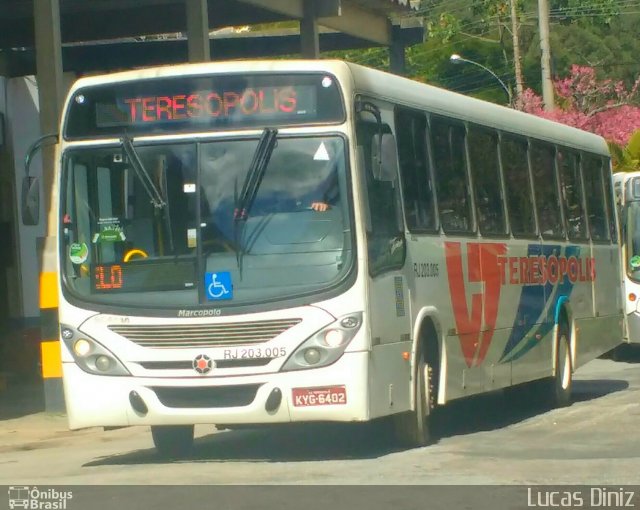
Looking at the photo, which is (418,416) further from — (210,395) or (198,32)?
Answer: (198,32)

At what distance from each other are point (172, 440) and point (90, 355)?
1.34 m

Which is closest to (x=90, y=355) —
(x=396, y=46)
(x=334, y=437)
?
(x=334, y=437)

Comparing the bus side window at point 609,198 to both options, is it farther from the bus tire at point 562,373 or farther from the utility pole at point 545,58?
the utility pole at point 545,58

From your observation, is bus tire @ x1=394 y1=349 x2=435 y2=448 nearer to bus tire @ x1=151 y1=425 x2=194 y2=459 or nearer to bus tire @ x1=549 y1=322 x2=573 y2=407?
bus tire @ x1=151 y1=425 x2=194 y2=459

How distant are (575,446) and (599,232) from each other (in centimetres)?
665

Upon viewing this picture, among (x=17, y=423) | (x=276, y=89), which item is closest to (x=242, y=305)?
(x=276, y=89)

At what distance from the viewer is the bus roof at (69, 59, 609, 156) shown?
1134cm

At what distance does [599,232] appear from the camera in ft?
60.4

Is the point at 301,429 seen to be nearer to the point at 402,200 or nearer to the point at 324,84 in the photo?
the point at 402,200

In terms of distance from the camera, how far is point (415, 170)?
12.5 m

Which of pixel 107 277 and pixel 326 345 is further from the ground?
pixel 107 277

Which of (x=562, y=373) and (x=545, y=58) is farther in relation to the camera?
(x=545, y=58)

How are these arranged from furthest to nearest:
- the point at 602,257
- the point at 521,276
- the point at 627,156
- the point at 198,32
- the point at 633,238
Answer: the point at 627,156, the point at 633,238, the point at 198,32, the point at 602,257, the point at 521,276

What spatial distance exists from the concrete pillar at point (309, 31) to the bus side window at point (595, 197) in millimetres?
4643
